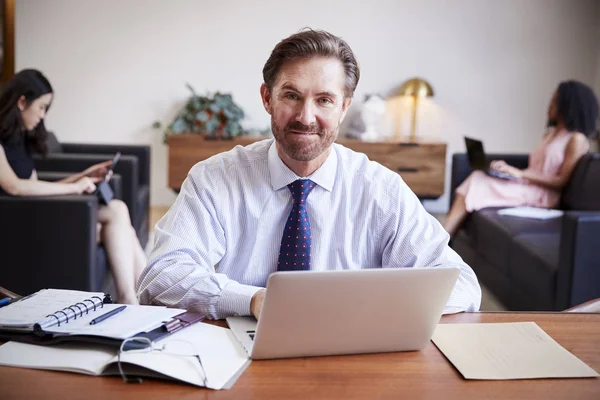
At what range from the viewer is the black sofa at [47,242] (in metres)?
3.08

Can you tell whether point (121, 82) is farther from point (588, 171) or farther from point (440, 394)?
point (440, 394)

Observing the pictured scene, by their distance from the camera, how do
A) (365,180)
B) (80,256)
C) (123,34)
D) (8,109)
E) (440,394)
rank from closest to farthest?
(440,394), (365,180), (80,256), (8,109), (123,34)

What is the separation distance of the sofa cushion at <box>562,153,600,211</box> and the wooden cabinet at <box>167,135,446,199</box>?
1.80 metres

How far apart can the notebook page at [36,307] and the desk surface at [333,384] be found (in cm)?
13

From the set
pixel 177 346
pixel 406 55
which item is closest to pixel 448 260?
pixel 177 346

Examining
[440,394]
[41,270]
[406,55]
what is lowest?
[41,270]

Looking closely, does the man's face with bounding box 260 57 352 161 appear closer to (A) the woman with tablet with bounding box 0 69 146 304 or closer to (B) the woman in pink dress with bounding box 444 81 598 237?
(A) the woman with tablet with bounding box 0 69 146 304

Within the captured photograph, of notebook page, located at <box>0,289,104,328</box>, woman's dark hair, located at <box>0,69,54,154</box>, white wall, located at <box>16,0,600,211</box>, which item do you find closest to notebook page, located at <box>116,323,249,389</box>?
notebook page, located at <box>0,289,104,328</box>

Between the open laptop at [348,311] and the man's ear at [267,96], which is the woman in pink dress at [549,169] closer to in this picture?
the man's ear at [267,96]

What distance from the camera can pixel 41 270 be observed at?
3.13 metres

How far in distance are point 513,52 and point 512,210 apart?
2.40 metres

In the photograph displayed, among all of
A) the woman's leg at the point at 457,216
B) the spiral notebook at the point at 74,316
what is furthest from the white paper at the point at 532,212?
the spiral notebook at the point at 74,316

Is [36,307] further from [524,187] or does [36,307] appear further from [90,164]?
[524,187]

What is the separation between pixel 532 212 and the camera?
14.5 ft
